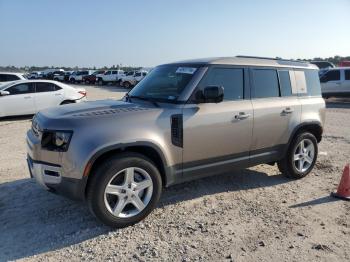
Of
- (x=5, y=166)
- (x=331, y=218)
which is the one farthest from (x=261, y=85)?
(x=5, y=166)

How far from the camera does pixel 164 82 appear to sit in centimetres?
540

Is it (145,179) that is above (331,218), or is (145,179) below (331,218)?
above

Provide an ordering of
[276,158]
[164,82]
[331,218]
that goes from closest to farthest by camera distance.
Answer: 1. [331,218]
2. [164,82]
3. [276,158]

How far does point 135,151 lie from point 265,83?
8.00 ft

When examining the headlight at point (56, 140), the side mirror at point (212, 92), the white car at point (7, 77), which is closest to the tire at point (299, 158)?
the side mirror at point (212, 92)

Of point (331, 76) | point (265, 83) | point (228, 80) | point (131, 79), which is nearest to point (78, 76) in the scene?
point (131, 79)

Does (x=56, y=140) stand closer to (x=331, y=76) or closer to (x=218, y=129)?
(x=218, y=129)

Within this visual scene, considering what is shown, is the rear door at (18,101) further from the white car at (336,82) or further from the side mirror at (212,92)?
the white car at (336,82)

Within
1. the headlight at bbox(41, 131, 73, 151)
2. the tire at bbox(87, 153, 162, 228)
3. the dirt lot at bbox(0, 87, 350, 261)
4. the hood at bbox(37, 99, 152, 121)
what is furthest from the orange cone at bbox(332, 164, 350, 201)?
the headlight at bbox(41, 131, 73, 151)

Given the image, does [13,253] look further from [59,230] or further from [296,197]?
[296,197]

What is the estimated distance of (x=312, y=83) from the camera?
6578mm

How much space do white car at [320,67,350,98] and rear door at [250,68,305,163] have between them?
1594 centimetres

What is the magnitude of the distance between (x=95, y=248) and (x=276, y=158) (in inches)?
129

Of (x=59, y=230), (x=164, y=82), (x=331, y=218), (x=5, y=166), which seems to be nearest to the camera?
(x=59, y=230)
